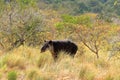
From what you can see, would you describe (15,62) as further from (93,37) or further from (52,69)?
(93,37)

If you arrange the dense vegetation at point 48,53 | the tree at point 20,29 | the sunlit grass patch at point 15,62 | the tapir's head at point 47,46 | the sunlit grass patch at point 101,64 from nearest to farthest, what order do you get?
1. the dense vegetation at point 48,53
2. the sunlit grass patch at point 15,62
3. the sunlit grass patch at point 101,64
4. the tapir's head at point 47,46
5. the tree at point 20,29

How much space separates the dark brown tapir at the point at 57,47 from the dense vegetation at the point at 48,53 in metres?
0.22

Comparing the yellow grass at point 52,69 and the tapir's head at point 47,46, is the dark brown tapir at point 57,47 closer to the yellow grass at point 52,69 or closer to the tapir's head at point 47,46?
the tapir's head at point 47,46

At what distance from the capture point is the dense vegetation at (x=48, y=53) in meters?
7.20

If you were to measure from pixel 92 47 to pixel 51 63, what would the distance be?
4885 millimetres

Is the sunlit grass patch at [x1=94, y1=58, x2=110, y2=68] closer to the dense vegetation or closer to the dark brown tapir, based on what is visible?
the dense vegetation

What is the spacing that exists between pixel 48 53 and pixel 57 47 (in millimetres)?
338

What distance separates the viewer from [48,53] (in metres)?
9.52

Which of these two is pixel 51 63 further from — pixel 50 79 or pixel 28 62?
pixel 50 79

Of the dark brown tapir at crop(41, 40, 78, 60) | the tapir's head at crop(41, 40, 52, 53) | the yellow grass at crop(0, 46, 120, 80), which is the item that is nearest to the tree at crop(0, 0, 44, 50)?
the dark brown tapir at crop(41, 40, 78, 60)

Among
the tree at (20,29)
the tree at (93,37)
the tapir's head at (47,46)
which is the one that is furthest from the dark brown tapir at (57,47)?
the tree at (20,29)

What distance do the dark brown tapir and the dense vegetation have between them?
0.71ft

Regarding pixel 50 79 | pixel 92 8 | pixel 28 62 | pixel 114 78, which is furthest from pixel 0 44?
pixel 92 8

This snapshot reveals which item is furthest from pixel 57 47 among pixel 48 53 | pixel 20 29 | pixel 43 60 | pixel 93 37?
pixel 20 29
